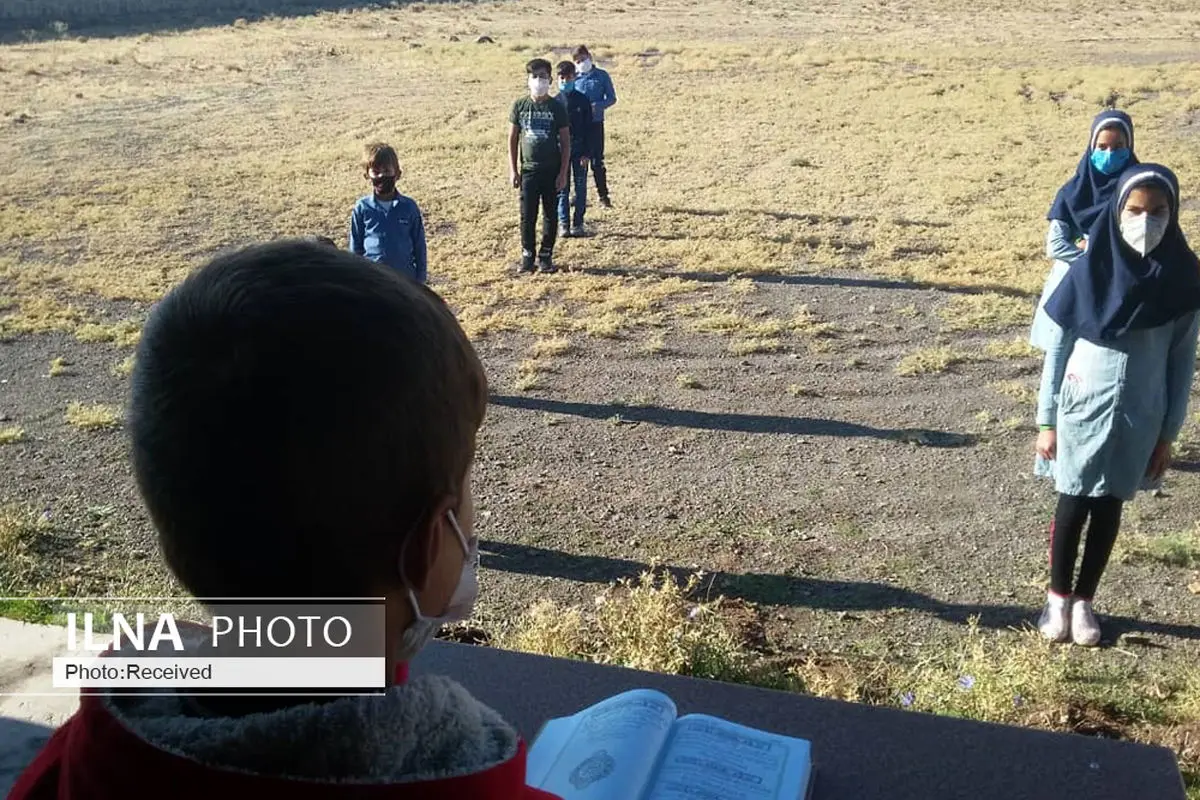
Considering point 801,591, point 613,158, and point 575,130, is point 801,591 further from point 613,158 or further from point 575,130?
point 613,158

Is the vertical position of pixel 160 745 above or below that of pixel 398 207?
above

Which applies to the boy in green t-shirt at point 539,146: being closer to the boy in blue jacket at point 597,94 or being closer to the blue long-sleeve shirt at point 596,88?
the boy in blue jacket at point 597,94

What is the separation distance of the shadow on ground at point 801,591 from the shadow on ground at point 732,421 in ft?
5.77

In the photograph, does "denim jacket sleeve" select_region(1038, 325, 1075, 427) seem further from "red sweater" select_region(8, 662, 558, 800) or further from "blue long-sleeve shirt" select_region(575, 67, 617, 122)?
"blue long-sleeve shirt" select_region(575, 67, 617, 122)

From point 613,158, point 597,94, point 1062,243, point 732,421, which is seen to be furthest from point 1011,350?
point 613,158

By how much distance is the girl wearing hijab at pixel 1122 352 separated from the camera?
12.2 feet

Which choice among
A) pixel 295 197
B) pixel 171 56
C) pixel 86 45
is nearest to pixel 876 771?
pixel 295 197

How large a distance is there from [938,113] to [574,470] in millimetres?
15454

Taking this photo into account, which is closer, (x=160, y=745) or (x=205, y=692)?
(x=160, y=745)

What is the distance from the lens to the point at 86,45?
31109 mm

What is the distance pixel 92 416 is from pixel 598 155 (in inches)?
255

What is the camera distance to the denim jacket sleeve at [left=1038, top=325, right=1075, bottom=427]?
395 centimetres

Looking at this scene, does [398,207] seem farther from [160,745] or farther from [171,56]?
[171,56]

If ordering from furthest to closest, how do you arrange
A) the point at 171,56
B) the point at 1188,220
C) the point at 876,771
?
the point at 171,56 < the point at 1188,220 < the point at 876,771
